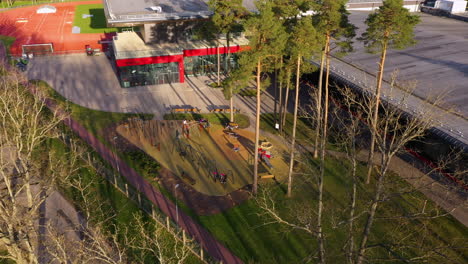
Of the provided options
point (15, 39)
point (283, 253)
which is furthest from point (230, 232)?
point (15, 39)

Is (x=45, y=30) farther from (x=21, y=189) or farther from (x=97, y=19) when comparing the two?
(x=21, y=189)

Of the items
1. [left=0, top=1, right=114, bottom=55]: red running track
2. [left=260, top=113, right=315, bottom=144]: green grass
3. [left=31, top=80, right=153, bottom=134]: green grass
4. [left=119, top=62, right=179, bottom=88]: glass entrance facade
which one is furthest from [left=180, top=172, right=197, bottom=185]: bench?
[left=0, top=1, right=114, bottom=55]: red running track

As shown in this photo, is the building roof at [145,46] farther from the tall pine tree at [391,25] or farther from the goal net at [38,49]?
the tall pine tree at [391,25]

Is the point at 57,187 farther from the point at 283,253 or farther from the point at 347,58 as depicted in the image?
the point at 347,58

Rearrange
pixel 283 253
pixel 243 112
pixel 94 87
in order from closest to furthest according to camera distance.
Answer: pixel 283 253 → pixel 243 112 → pixel 94 87

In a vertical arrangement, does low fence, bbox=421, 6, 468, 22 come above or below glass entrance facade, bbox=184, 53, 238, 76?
above

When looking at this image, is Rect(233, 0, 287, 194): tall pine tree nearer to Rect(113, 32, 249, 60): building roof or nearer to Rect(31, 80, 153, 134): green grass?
Rect(31, 80, 153, 134): green grass

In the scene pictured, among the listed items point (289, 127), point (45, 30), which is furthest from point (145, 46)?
point (45, 30)
